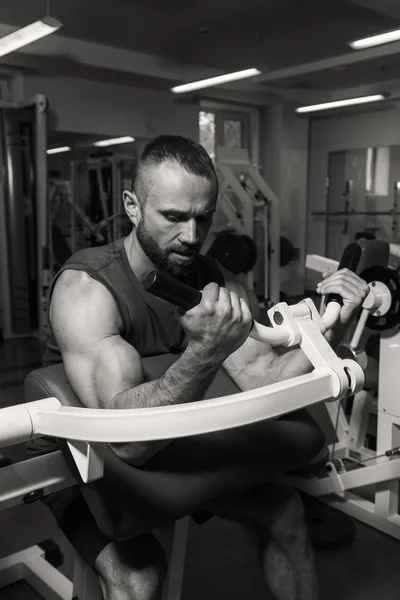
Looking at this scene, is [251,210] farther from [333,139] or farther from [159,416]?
[159,416]

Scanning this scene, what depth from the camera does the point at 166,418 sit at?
0.74 m

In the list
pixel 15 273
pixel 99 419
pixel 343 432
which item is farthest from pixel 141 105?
pixel 99 419

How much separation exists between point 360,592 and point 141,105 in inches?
233

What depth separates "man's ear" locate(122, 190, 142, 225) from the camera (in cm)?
124

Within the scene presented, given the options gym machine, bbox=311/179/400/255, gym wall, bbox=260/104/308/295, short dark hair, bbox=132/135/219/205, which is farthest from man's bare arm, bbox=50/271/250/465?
gym wall, bbox=260/104/308/295

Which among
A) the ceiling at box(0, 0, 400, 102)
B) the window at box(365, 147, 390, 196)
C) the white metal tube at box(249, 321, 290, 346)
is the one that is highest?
the ceiling at box(0, 0, 400, 102)

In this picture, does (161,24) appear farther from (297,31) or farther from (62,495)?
(62,495)

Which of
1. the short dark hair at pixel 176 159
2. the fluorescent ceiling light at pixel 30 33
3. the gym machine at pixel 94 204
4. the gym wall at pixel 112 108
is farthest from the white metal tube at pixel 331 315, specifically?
the gym machine at pixel 94 204

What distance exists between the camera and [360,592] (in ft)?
5.45

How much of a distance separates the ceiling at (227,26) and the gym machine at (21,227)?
0.67 m

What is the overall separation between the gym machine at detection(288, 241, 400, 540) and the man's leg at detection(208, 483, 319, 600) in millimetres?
797

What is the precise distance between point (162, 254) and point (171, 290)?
45 cm

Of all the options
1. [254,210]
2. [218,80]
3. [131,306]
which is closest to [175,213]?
[131,306]

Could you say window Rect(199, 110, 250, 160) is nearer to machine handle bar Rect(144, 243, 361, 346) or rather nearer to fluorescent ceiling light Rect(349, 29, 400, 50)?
fluorescent ceiling light Rect(349, 29, 400, 50)
